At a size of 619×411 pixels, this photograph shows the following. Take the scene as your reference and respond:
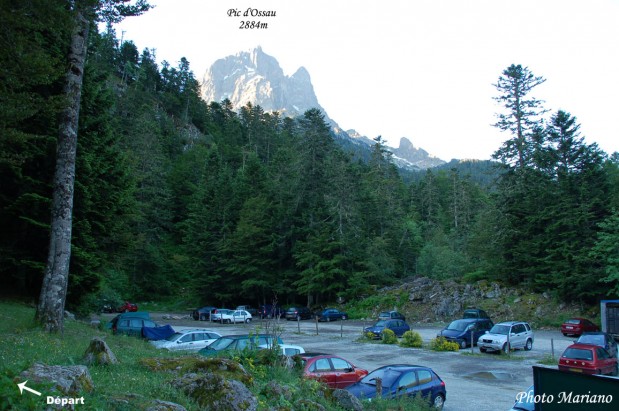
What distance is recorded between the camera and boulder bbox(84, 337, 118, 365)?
8.15 m

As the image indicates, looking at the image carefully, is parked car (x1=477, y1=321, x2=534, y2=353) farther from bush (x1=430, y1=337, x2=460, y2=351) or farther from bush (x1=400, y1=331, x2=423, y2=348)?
bush (x1=400, y1=331, x2=423, y2=348)

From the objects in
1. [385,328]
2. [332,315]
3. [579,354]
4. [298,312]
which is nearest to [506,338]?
[579,354]

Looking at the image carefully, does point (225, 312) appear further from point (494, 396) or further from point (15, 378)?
point (15, 378)

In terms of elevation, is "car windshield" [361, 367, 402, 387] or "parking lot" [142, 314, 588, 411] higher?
"car windshield" [361, 367, 402, 387]

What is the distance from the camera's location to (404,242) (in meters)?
64.3

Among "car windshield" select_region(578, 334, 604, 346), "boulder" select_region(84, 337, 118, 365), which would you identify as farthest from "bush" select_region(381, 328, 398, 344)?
"boulder" select_region(84, 337, 118, 365)

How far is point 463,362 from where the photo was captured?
66.7 feet

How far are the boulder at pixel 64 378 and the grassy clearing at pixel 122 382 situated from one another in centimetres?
14

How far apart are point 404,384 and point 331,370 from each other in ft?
7.79

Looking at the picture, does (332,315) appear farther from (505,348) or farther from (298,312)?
(505,348)

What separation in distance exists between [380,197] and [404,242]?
304 inches

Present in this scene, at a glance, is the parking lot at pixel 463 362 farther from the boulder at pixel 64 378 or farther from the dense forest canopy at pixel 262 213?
the dense forest canopy at pixel 262 213

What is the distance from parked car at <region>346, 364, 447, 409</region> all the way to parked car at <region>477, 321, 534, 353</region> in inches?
494

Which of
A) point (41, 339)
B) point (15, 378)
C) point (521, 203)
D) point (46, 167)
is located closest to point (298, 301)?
point (521, 203)
